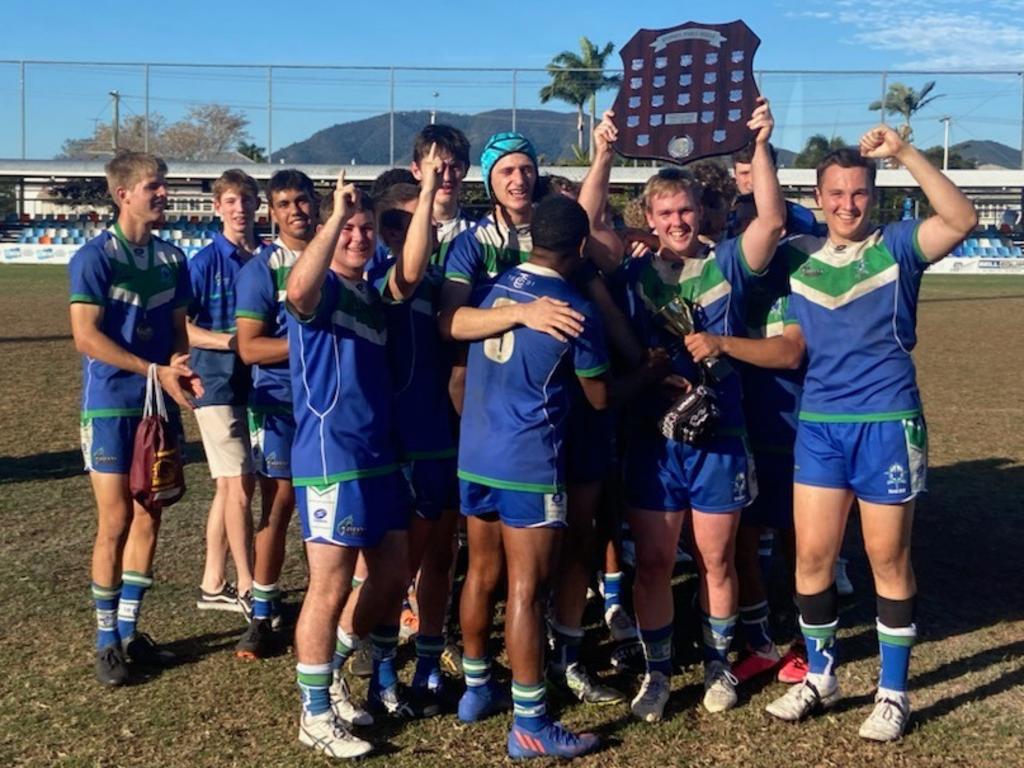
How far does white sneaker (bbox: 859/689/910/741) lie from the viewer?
13.4 ft

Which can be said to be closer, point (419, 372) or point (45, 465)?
point (419, 372)

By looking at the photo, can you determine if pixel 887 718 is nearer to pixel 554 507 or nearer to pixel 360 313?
pixel 554 507

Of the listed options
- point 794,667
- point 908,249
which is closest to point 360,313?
point 908,249

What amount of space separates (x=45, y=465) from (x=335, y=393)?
562cm

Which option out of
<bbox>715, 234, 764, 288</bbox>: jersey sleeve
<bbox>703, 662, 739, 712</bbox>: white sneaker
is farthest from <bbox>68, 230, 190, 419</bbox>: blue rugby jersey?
<bbox>703, 662, 739, 712</bbox>: white sneaker

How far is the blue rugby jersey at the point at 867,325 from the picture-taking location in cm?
407

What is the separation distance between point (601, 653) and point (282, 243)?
240 cm

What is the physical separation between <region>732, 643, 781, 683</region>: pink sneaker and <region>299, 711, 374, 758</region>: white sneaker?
166cm

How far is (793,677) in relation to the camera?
468cm

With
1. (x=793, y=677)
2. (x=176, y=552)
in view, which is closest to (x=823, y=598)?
(x=793, y=677)

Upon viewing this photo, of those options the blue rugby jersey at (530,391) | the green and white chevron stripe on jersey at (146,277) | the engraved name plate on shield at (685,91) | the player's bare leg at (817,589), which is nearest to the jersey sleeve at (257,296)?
the green and white chevron stripe on jersey at (146,277)

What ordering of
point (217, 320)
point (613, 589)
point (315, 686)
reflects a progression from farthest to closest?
point (217, 320) → point (613, 589) → point (315, 686)

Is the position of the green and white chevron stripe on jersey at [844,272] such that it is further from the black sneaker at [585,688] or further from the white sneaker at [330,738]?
the white sneaker at [330,738]

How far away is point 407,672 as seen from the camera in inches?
192
